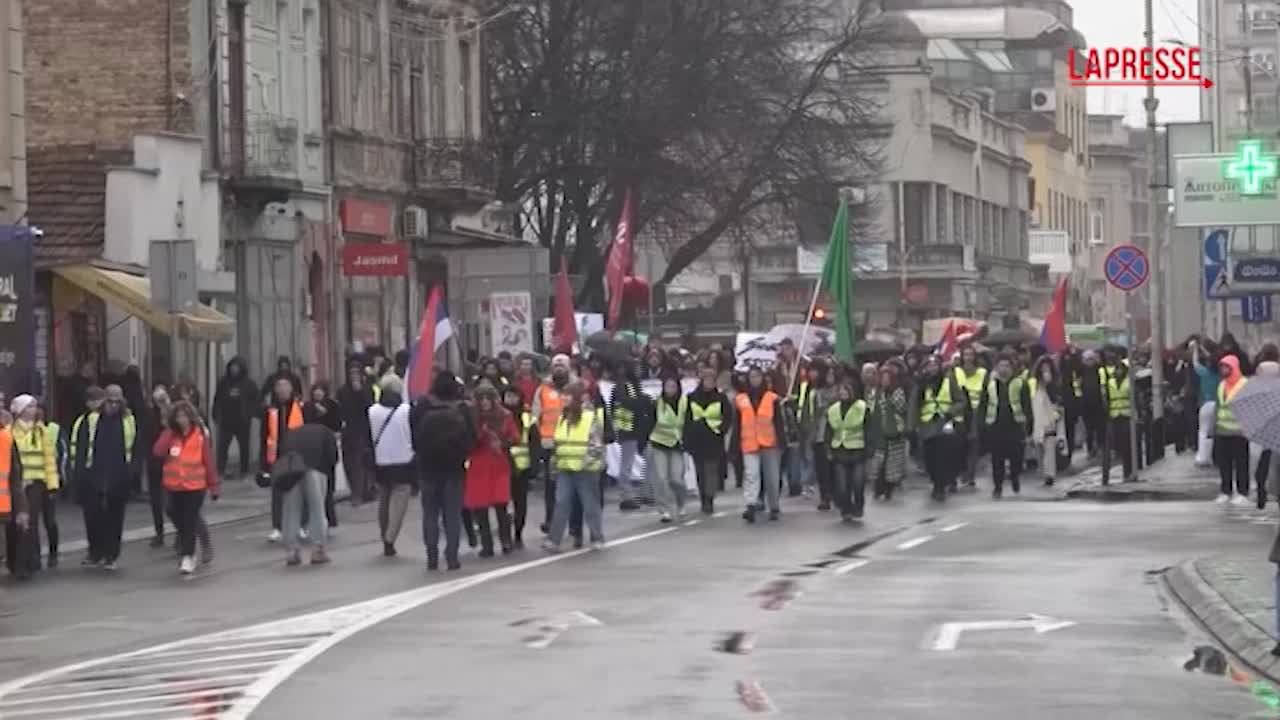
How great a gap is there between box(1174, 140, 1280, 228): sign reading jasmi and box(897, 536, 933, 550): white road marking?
17.9 metres

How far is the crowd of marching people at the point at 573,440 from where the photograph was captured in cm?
2603

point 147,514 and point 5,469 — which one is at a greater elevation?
point 5,469

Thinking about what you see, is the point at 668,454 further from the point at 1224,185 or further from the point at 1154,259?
the point at 1224,185

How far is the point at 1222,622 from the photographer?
1875 cm

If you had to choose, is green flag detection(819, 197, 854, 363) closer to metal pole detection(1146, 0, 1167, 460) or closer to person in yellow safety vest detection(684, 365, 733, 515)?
metal pole detection(1146, 0, 1167, 460)

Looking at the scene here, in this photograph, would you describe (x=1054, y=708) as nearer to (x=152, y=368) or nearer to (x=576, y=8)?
(x=152, y=368)

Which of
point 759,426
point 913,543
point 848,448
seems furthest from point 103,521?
point 848,448

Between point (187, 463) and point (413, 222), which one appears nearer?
point (187, 463)

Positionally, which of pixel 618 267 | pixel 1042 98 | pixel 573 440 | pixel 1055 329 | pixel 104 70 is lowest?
pixel 573 440

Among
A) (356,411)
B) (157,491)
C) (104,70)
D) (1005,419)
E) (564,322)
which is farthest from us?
(104,70)

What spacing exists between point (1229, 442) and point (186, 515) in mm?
12226

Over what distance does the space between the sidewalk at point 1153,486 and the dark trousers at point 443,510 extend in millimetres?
12174

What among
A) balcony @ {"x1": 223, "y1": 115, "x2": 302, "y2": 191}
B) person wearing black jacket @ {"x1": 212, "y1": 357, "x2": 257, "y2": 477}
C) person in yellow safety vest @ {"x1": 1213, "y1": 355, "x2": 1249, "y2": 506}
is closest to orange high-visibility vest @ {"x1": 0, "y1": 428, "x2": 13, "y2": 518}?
person in yellow safety vest @ {"x1": 1213, "y1": 355, "x2": 1249, "y2": 506}

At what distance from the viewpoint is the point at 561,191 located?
61156 mm
